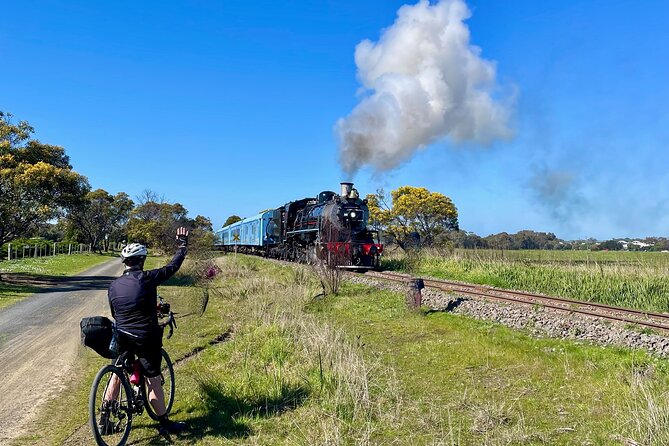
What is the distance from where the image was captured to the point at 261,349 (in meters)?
8.55

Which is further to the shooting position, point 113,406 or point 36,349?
point 36,349

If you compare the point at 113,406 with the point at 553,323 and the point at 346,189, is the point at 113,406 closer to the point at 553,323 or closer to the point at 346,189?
the point at 553,323

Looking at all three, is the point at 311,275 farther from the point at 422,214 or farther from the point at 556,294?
the point at 422,214

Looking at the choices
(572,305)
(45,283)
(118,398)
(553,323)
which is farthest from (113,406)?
(45,283)

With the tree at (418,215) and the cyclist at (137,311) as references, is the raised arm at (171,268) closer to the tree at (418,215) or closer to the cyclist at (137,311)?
the cyclist at (137,311)

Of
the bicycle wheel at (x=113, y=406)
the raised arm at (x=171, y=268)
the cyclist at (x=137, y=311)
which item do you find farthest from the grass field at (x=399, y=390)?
the raised arm at (x=171, y=268)

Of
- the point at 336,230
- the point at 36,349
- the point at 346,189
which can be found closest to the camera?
the point at 36,349

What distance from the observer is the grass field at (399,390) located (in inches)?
210

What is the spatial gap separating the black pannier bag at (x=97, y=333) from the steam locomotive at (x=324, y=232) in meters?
11.1

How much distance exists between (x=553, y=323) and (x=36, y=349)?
369 inches

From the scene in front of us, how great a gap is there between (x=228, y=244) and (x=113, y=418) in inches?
1923

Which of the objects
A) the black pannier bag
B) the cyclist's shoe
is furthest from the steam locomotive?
the black pannier bag

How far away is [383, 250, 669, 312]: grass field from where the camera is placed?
14.3 m

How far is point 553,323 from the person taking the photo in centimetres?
1042
